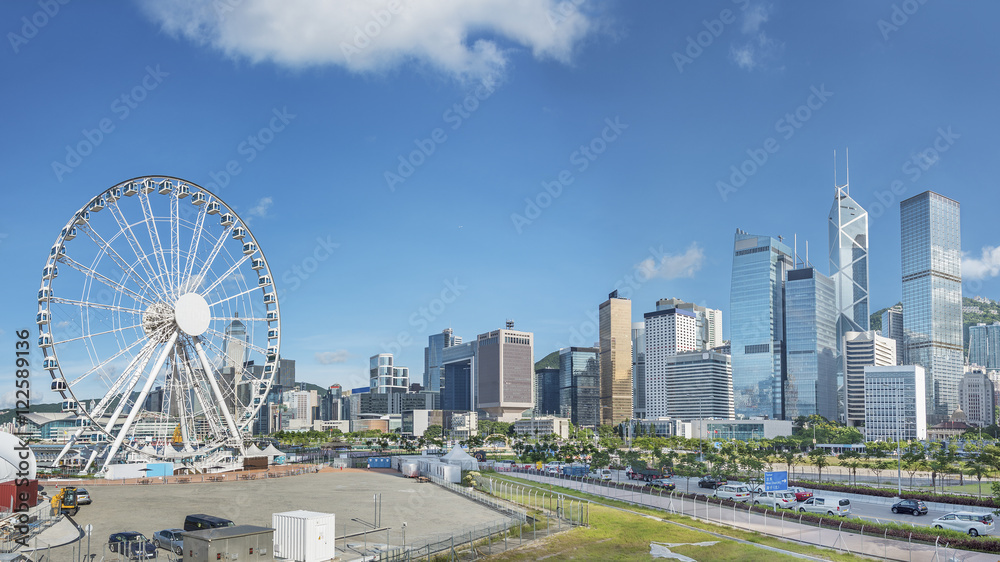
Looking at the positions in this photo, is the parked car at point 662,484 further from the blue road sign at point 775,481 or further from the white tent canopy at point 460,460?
the white tent canopy at point 460,460

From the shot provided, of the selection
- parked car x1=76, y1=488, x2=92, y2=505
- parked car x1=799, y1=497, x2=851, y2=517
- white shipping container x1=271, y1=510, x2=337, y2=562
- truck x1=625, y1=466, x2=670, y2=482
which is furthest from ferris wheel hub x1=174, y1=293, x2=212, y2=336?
parked car x1=799, y1=497, x2=851, y2=517

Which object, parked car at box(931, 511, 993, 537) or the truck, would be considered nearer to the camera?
parked car at box(931, 511, 993, 537)

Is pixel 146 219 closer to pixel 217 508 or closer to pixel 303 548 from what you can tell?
pixel 217 508

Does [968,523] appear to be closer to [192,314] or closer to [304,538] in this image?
[304,538]

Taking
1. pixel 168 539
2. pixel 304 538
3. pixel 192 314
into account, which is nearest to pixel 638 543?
pixel 304 538

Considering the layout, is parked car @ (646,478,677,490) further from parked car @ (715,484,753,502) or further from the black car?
the black car

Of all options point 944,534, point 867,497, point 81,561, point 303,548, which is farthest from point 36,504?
point 867,497

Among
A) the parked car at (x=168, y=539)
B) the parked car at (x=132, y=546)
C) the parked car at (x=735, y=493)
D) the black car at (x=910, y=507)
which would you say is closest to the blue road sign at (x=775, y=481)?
the parked car at (x=735, y=493)
